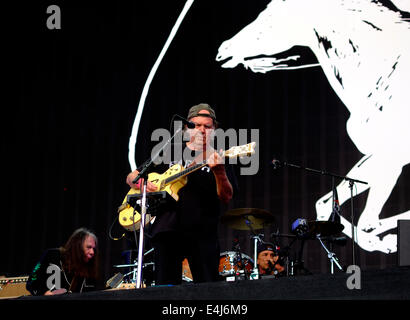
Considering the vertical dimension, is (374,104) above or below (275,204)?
above

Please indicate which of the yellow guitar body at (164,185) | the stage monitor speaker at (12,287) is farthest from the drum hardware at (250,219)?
the stage monitor speaker at (12,287)

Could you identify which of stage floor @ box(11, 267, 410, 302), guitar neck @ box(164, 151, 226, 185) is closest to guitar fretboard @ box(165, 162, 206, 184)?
guitar neck @ box(164, 151, 226, 185)

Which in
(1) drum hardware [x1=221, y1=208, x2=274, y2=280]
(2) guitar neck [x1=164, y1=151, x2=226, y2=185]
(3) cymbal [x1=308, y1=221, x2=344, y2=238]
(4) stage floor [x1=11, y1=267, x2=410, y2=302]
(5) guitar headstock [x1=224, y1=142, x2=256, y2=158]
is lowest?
(4) stage floor [x1=11, y1=267, x2=410, y2=302]

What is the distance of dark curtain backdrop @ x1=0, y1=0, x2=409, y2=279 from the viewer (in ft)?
19.5

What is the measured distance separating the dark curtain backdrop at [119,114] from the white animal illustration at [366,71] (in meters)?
0.13

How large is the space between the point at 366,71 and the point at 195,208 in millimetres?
3135

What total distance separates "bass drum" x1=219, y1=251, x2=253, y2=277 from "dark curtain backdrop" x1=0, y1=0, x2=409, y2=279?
0.26 metres

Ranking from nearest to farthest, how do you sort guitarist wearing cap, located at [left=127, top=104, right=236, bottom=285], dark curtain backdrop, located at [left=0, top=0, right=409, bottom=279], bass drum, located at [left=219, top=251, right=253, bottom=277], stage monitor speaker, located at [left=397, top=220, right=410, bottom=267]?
stage monitor speaker, located at [left=397, top=220, right=410, bottom=267], guitarist wearing cap, located at [left=127, top=104, right=236, bottom=285], bass drum, located at [left=219, top=251, right=253, bottom=277], dark curtain backdrop, located at [left=0, top=0, right=409, bottom=279]

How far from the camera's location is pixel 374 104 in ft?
18.3

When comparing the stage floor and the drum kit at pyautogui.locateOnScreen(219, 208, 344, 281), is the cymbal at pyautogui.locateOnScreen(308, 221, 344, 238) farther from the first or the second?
the stage floor

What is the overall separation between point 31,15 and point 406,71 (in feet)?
16.7

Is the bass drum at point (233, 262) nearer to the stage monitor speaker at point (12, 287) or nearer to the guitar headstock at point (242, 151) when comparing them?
the stage monitor speaker at point (12, 287)
